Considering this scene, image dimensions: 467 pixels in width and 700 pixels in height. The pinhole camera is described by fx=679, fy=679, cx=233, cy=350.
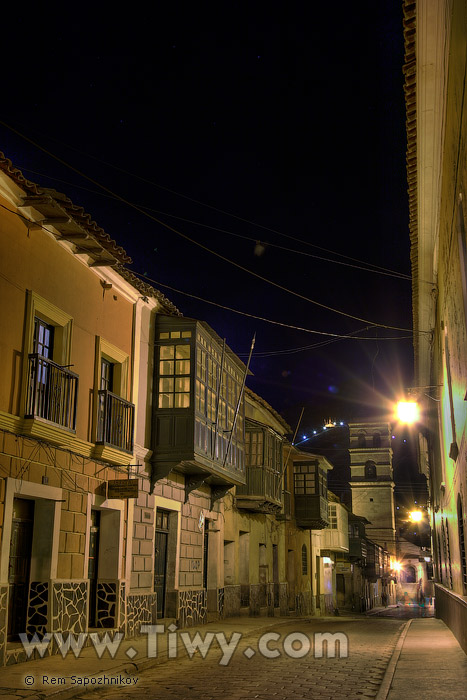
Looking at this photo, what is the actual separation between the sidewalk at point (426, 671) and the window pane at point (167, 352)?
830 cm

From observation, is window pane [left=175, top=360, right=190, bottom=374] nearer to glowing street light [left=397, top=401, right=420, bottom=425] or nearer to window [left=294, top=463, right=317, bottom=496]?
glowing street light [left=397, top=401, right=420, bottom=425]

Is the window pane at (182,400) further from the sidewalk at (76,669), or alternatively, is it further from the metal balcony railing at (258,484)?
the metal balcony railing at (258,484)

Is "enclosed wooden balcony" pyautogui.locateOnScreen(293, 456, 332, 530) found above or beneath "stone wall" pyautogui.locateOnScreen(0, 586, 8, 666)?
above

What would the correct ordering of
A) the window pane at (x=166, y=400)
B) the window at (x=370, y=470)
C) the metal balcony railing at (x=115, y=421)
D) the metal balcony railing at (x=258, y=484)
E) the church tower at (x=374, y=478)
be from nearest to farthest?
1. the metal balcony railing at (x=115, y=421)
2. the window pane at (x=166, y=400)
3. the metal balcony railing at (x=258, y=484)
4. the church tower at (x=374, y=478)
5. the window at (x=370, y=470)

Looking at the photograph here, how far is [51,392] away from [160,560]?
6.83 m

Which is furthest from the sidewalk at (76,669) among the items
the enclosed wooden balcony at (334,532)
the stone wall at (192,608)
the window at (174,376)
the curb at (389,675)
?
the enclosed wooden balcony at (334,532)

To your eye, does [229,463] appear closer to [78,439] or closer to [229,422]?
[229,422]

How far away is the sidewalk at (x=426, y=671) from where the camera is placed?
8266 mm

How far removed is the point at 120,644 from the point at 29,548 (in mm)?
2820

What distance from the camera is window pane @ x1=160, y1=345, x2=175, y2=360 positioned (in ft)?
55.6

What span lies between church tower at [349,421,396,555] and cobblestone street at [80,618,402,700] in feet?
172

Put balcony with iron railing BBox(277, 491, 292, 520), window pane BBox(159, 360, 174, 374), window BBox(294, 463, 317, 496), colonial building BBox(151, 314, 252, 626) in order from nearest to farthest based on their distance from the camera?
colonial building BBox(151, 314, 252, 626), window pane BBox(159, 360, 174, 374), balcony with iron railing BBox(277, 491, 292, 520), window BBox(294, 463, 317, 496)

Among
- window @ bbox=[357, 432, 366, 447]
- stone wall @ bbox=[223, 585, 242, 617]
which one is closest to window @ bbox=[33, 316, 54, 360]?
stone wall @ bbox=[223, 585, 242, 617]
